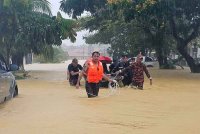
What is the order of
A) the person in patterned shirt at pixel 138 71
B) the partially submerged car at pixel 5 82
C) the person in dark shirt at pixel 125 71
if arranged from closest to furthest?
the partially submerged car at pixel 5 82, the person in patterned shirt at pixel 138 71, the person in dark shirt at pixel 125 71

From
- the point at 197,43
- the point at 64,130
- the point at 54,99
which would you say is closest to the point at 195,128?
the point at 64,130

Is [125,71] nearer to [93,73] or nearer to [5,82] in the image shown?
[93,73]

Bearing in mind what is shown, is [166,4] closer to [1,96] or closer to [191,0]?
[191,0]

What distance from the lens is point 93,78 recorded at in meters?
13.6

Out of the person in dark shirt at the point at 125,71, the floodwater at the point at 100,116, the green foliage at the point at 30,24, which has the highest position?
the green foliage at the point at 30,24

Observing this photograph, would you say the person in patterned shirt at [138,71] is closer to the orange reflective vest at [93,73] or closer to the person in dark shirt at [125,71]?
the person in dark shirt at [125,71]

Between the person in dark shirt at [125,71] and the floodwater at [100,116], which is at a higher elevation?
the person in dark shirt at [125,71]

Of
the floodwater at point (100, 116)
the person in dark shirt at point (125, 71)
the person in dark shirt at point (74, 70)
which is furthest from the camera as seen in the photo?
the person in dark shirt at point (74, 70)

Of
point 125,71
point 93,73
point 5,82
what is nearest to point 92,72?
point 93,73

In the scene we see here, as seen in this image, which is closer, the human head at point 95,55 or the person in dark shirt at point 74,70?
the human head at point 95,55

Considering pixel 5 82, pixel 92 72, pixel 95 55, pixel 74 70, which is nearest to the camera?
pixel 5 82

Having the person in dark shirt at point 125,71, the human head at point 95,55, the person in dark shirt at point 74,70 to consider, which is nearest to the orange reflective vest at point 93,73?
the human head at point 95,55

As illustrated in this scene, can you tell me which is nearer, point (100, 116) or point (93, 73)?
point (100, 116)

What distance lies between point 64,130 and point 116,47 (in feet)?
139
